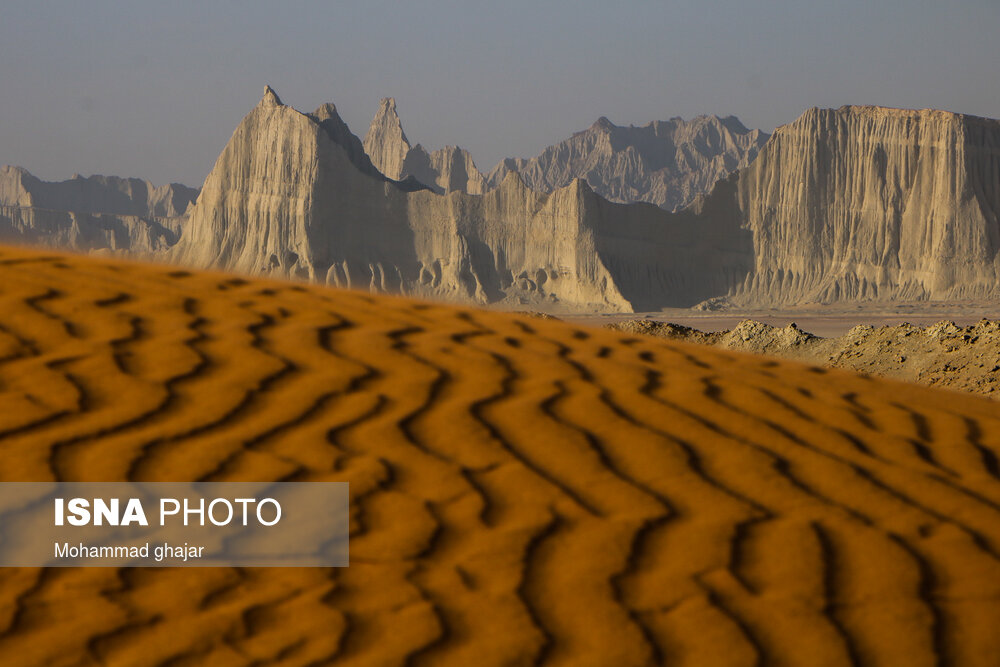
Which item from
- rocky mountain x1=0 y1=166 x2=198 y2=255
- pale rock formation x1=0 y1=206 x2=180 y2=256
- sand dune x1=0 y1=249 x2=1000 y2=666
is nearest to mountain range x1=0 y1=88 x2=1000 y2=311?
rocky mountain x1=0 y1=166 x2=198 y2=255

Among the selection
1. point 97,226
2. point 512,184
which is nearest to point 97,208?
point 97,226

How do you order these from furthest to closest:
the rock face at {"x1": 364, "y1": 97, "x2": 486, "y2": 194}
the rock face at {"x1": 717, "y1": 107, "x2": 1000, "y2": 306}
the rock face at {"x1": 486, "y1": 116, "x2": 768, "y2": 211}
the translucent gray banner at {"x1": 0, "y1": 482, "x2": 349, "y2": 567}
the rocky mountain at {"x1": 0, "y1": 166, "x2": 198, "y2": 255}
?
1. the rock face at {"x1": 486, "y1": 116, "x2": 768, "y2": 211}
2. the rock face at {"x1": 364, "y1": 97, "x2": 486, "y2": 194}
3. the rocky mountain at {"x1": 0, "y1": 166, "x2": 198, "y2": 255}
4. the rock face at {"x1": 717, "y1": 107, "x2": 1000, "y2": 306}
5. the translucent gray banner at {"x1": 0, "y1": 482, "x2": 349, "y2": 567}

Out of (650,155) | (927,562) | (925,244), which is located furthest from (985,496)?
(650,155)

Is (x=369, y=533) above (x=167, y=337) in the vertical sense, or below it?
below

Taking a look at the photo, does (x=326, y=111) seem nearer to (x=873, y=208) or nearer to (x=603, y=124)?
(x=873, y=208)

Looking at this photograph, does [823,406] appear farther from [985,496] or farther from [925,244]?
[925,244]

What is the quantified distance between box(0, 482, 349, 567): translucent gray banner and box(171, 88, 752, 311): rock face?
57010 millimetres

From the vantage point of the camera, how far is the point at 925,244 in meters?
60.6

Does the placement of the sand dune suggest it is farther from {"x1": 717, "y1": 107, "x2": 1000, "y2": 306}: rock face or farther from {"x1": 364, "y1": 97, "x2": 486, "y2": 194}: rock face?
{"x1": 364, "y1": 97, "x2": 486, "y2": 194}: rock face

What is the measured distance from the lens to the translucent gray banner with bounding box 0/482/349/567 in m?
2.89

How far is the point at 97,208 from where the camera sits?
409 feet

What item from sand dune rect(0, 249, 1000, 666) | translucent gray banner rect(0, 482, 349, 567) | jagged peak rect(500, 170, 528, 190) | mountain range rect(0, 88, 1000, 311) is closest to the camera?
sand dune rect(0, 249, 1000, 666)

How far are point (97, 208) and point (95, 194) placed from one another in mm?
2932

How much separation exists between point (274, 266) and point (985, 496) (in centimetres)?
5800
